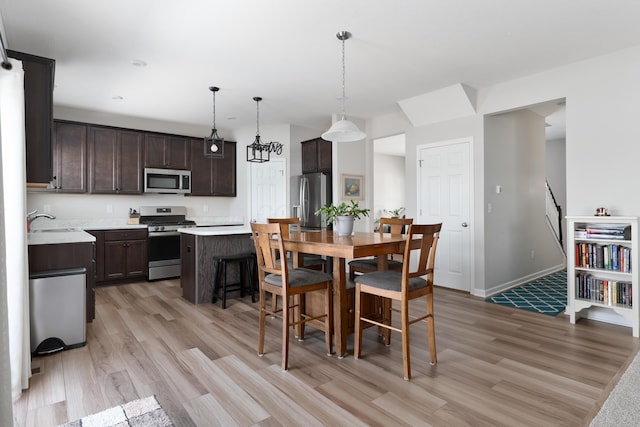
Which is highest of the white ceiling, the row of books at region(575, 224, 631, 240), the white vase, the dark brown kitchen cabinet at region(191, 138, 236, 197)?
the white ceiling

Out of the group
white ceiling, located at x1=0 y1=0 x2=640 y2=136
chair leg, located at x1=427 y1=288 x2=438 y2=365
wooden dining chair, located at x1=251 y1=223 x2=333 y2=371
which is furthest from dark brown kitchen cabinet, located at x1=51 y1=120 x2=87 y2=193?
chair leg, located at x1=427 y1=288 x2=438 y2=365

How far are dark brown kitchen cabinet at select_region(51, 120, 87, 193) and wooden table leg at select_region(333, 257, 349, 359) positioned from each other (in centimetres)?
435

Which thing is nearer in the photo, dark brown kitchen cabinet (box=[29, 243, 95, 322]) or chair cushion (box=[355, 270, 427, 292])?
chair cushion (box=[355, 270, 427, 292])

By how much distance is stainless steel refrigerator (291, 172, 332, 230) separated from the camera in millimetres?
5770

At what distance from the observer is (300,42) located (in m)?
3.10

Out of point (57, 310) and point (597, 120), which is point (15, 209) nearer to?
point (57, 310)

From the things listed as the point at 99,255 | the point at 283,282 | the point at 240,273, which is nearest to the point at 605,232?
the point at 283,282

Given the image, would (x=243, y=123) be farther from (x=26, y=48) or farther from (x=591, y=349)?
(x=591, y=349)

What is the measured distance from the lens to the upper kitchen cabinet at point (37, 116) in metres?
2.63

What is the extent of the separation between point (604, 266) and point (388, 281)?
2362mm

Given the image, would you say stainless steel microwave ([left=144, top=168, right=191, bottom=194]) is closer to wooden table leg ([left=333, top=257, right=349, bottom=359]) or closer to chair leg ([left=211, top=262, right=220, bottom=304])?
chair leg ([left=211, top=262, right=220, bottom=304])

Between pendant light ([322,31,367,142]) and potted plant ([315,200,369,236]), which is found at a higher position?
pendant light ([322,31,367,142])

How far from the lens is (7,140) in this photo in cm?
217

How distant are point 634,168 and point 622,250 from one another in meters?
0.77
